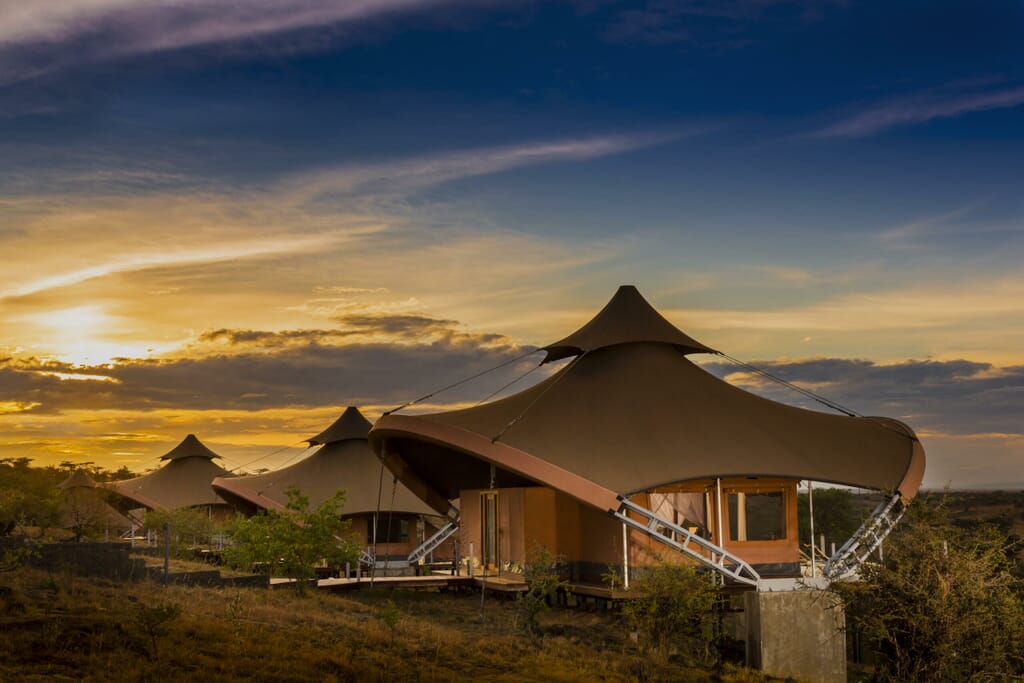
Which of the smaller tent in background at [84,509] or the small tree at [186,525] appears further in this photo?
the smaller tent in background at [84,509]

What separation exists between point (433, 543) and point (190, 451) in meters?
32.4

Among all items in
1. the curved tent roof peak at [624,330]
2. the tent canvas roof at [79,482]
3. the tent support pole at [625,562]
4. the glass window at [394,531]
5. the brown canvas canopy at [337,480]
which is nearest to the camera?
the tent support pole at [625,562]

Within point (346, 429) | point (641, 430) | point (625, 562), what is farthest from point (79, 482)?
point (625, 562)

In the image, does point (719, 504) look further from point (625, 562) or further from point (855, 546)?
point (855, 546)

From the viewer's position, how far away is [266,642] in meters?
18.4

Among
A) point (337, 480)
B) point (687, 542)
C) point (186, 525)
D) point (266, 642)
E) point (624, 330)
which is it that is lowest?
point (266, 642)

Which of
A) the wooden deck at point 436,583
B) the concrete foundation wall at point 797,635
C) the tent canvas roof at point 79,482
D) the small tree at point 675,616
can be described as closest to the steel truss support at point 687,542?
the concrete foundation wall at point 797,635

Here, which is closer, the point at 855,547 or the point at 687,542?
the point at 855,547

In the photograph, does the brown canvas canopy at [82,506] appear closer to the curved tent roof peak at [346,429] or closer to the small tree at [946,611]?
the curved tent roof peak at [346,429]

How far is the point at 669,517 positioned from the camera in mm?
29938

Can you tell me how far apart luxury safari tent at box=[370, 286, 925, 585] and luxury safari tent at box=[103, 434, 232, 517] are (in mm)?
35258

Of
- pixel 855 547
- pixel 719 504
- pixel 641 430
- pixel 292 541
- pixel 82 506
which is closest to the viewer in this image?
pixel 855 547

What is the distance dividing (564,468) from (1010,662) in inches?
398

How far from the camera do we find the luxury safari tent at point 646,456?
A: 24.8 meters
